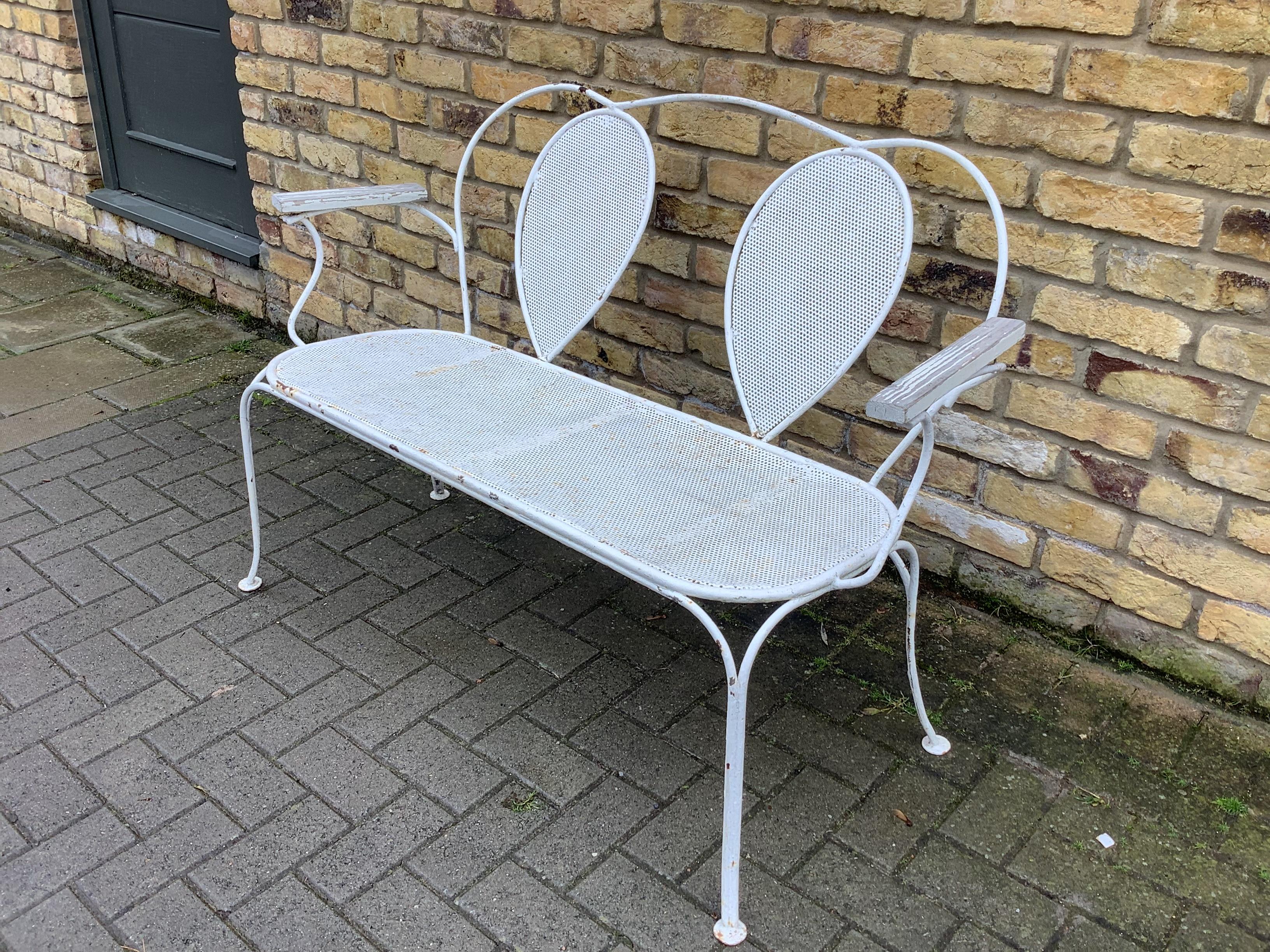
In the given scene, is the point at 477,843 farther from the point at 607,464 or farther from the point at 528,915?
the point at 607,464

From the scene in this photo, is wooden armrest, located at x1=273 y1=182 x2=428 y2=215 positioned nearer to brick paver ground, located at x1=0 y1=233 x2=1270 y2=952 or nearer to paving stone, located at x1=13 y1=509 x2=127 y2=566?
brick paver ground, located at x1=0 y1=233 x2=1270 y2=952

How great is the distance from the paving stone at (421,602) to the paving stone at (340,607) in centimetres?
3

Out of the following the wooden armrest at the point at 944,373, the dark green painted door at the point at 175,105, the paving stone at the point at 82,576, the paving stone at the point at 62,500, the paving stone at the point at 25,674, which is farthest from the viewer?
the dark green painted door at the point at 175,105

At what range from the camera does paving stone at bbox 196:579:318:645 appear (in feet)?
8.14

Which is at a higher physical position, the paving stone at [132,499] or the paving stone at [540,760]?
the paving stone at [540,760]

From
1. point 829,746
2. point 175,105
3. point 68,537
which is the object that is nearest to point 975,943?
point 829,746

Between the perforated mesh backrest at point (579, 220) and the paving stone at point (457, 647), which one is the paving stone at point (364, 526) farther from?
the perforated mesh backrest at point (579, 220)

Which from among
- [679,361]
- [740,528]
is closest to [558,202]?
[679,361]

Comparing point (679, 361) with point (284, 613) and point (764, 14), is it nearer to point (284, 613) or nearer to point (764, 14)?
point (764, 14)

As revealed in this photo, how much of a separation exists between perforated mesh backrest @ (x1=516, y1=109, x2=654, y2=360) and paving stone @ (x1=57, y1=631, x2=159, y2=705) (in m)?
1.15

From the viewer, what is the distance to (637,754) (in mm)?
2131

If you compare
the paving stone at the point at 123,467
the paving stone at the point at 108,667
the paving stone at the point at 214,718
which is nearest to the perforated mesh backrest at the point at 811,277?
the paving stone at the point at 214,718

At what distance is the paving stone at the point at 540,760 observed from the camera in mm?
2045

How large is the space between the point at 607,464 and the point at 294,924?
97cm
